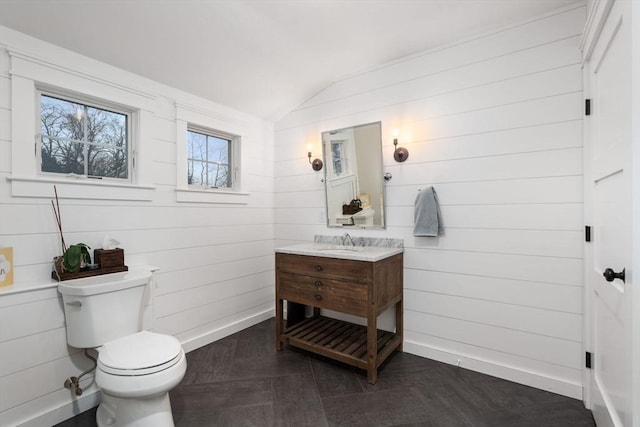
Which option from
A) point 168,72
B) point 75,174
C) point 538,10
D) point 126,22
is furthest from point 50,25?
point 538,10

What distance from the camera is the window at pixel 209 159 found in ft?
8.42

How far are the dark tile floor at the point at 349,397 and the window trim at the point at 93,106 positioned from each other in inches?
57.3

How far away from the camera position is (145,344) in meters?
1.51

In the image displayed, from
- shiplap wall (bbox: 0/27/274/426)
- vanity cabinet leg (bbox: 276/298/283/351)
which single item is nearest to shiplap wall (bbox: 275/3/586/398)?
vanity cabinet leg (bbox: 276/298/283/351)

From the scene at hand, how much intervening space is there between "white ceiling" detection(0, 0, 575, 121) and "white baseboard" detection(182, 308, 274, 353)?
6.93 feet

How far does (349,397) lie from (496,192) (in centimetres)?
169

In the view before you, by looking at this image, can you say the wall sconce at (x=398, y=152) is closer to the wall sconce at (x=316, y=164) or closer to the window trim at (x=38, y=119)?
the wall sconce at (x=316, y=164)

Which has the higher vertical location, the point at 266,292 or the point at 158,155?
the point at 158,155

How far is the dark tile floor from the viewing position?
63.1 inches

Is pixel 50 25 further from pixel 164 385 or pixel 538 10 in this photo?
pixel 538 10

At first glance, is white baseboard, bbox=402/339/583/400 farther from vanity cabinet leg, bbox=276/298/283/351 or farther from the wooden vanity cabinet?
vanity cabinet leg, bbox=276/298/283/351

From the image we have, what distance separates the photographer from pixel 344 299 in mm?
2047

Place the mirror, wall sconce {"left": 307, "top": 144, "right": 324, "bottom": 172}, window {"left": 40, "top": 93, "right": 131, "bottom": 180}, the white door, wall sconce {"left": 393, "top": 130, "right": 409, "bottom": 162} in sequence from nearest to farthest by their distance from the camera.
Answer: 1. the white door
2. window {"left": 40, "top": 93, "right": 131, "bottom": 180}
3. wall sconce {"left": 393, "top": 130, "right": 409, "bottom": 162}
4. the mirror
5. wall sconce {"left": 307, "top": 144, "right": 324, "bottom": 172}

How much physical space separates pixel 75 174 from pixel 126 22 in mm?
1003
